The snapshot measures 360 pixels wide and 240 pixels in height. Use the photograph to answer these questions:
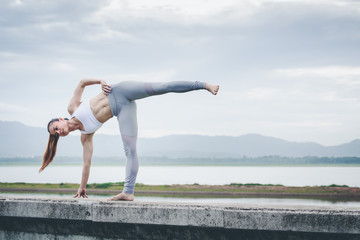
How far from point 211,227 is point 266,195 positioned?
47833mm

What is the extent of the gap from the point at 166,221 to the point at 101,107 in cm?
231

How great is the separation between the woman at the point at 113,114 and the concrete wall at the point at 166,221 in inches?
28.2

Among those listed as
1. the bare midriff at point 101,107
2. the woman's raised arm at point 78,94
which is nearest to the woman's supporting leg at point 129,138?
the bare midriff at point 101,107

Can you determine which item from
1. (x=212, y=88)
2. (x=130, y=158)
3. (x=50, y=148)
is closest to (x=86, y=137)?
(x=50, y=148)

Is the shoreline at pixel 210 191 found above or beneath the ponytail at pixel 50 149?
beneath

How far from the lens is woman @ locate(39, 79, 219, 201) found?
545 cm

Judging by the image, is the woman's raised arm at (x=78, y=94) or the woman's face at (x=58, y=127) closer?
the woman's face at (x=58, y=127)

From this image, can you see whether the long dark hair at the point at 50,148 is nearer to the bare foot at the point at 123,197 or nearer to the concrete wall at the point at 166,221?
the concrete wall at the point at 166,221

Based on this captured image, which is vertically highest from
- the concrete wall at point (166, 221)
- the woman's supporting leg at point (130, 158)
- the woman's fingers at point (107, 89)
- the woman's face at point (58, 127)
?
the woman's fingers at point (107, 89)

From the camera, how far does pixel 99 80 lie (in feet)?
20.1

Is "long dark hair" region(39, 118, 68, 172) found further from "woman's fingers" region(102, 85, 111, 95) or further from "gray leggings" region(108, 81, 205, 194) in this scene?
"gray leggings" region(108, 81, 205, 194)

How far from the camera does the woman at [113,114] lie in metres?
5.45

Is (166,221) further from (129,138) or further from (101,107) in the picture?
(101,107)

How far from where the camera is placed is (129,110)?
18.6ft
